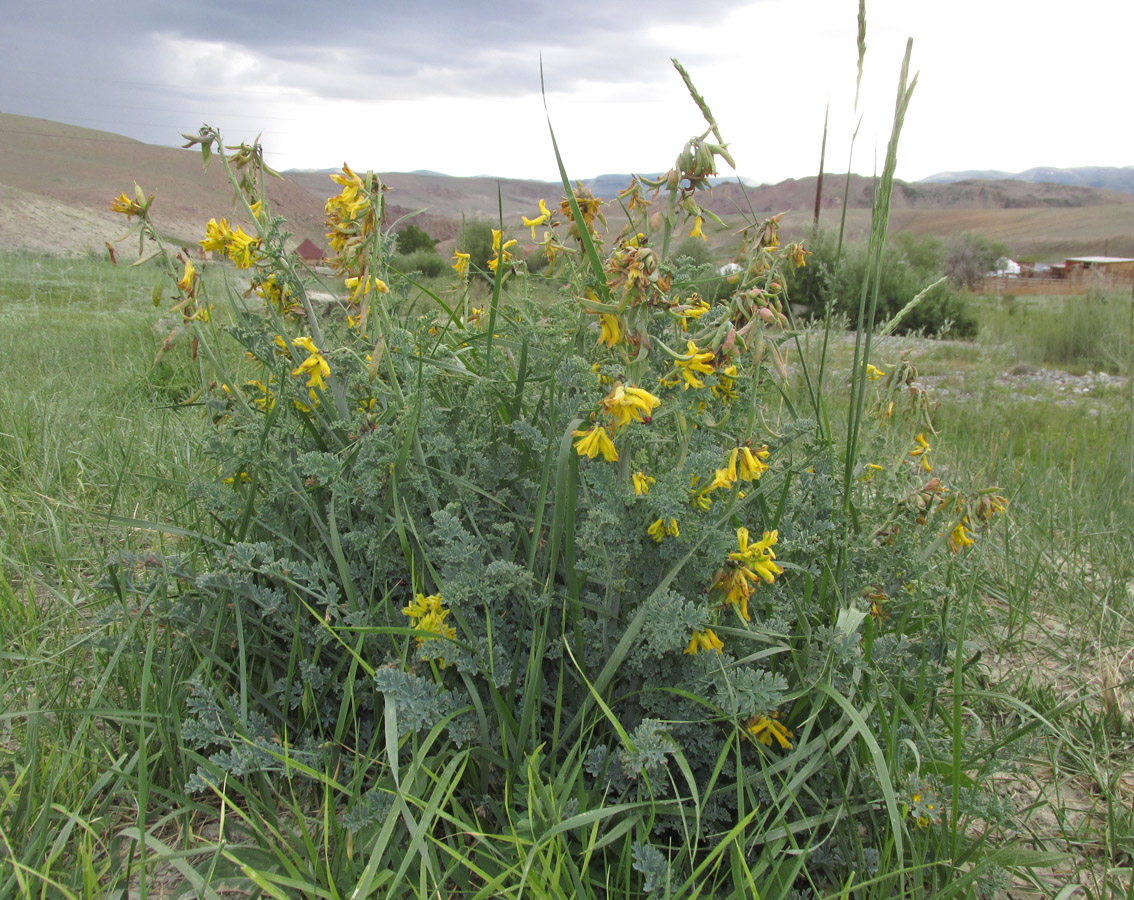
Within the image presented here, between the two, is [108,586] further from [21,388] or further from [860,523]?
[21,388]

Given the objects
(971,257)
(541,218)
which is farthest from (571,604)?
(971,257)

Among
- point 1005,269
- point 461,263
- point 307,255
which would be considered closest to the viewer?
point 461,263

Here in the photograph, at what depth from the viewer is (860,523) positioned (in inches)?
59.8

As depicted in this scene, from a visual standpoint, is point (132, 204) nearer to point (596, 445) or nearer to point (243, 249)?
point (243, 249)

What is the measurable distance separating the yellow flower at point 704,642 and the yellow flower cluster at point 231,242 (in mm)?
1046

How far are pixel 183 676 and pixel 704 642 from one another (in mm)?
984

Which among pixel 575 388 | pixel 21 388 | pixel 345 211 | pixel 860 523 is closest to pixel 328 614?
pixel 575 388

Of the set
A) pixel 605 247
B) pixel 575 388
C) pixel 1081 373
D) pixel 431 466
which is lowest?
pixel 1081 373

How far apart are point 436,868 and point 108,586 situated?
0.99 metres

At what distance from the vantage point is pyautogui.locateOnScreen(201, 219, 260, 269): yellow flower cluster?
1314 millimetres

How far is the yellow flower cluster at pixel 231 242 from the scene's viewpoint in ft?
4.31

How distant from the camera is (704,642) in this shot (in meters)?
1.11

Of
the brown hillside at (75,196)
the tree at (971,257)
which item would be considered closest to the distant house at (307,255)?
the brown hillside at (75,196)

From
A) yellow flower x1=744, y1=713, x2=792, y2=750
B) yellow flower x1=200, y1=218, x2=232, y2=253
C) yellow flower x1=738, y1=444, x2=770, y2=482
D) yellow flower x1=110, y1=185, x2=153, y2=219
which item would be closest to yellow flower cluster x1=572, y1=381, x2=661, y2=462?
yellow flower x1=738, y1=444, x2=770, y2=482
